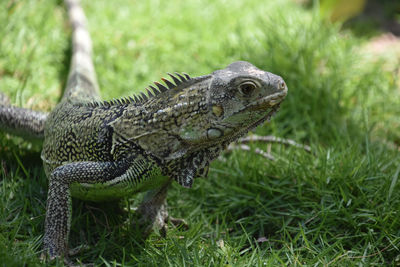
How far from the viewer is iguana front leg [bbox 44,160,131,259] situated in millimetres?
3395

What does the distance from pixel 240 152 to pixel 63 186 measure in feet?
6.95

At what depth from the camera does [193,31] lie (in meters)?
7.68

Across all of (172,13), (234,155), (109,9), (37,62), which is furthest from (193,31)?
(234,155)

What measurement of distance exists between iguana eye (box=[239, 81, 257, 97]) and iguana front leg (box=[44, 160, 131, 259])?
3.47ft

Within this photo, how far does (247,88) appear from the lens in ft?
10.3

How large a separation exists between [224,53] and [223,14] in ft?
5.25

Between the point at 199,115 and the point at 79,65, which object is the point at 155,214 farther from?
the point at 79,65

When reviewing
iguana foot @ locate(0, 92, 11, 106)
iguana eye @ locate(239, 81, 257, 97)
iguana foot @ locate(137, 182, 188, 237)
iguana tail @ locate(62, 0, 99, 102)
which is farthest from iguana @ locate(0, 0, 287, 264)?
iguana foot @ locate(0, 92, 11, 106)

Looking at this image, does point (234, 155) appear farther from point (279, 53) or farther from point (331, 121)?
point (279, 53)

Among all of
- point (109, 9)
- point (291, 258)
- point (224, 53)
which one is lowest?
point (291, 258)

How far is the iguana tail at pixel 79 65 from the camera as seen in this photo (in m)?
4.76

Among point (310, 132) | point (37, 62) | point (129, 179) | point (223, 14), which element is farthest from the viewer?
point (223, 14)

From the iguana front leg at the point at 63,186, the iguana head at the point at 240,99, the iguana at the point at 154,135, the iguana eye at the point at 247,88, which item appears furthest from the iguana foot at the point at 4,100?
the iguana eye at the point at 247,88

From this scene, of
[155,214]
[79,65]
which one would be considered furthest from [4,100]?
[155,214]
